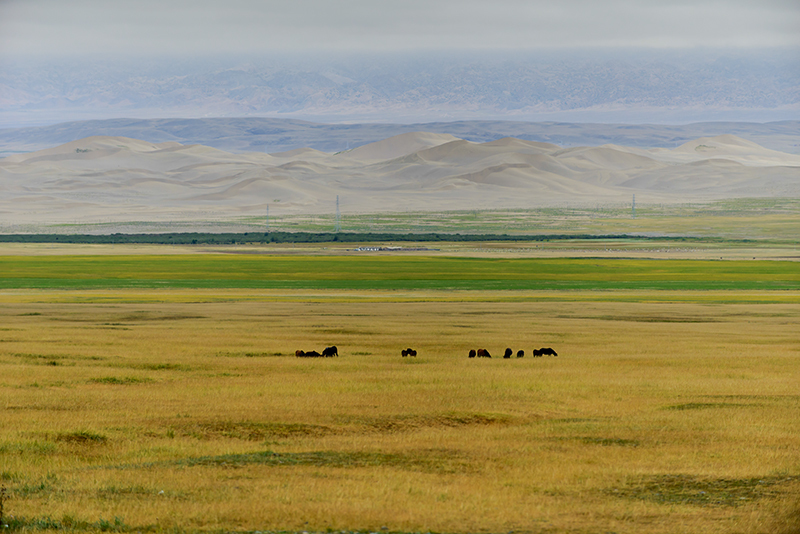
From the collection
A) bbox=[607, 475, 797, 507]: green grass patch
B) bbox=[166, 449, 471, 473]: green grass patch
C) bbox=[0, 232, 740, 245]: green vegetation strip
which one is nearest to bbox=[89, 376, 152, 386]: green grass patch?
bbox=[166, 449, 471, 473]: green grass patch

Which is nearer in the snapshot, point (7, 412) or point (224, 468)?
point (224, 468)

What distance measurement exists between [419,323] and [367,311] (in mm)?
7580

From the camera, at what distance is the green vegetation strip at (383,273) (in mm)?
74625

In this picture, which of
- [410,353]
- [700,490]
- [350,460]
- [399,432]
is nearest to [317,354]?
[410,353]

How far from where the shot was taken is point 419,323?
47000 millimetres

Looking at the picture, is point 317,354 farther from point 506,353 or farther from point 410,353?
point 506,353

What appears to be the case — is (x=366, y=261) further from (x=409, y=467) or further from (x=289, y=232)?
(x=409, y=467)

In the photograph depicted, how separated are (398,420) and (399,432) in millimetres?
1049

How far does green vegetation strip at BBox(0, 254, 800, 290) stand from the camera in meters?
74.6

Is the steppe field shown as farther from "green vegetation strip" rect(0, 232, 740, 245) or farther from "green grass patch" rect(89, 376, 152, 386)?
"green vegetation strip" rect(0, 232, 740, 245)

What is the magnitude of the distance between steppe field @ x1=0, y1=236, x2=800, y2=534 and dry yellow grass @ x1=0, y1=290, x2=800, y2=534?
0.07m

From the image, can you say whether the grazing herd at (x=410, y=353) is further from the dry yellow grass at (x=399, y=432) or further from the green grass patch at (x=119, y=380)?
the green grass patch at (x=119, y=380)

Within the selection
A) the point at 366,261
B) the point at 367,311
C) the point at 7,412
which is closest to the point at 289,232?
the point at 366,261

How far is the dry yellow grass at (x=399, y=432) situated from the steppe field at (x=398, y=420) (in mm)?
69
